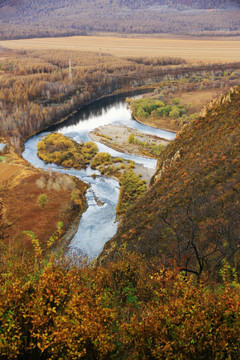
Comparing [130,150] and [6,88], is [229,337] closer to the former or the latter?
[130,150]

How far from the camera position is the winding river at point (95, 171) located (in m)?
44.8

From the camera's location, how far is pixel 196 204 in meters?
26.3

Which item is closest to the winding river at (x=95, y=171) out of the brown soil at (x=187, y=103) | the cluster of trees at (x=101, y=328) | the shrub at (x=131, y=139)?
the brown soil at (x=187, y=103)

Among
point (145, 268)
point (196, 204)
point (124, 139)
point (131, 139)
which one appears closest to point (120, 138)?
point (124, 139)

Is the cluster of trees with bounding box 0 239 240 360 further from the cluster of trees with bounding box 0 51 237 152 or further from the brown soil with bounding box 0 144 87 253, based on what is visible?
the cluster of trees with bounding box 0 51 237 152

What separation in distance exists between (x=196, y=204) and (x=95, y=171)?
44.3m

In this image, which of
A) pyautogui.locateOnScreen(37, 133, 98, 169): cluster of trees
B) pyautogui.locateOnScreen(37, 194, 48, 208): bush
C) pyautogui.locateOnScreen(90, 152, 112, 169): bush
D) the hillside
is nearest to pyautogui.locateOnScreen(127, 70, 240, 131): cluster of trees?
pyautogui.locateOnScreen(90, 152, 112, 169): bush

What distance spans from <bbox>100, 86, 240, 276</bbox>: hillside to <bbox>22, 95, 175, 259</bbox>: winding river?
34.3ft

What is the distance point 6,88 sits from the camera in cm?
12088

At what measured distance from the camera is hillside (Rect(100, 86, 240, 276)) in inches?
742

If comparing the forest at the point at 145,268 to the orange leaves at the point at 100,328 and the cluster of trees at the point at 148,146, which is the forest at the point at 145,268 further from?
the cluster of trees at the point at 148,146

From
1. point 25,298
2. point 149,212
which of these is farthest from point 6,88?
point 25,298

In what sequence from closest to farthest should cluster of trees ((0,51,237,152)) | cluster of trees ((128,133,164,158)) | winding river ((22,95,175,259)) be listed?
winding river ((22,95,175,259)) → cluster of trees ((128,133,164,158)) → cluster of trees ((0,51,237,152))

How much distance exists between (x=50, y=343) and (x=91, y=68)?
175803 mm
